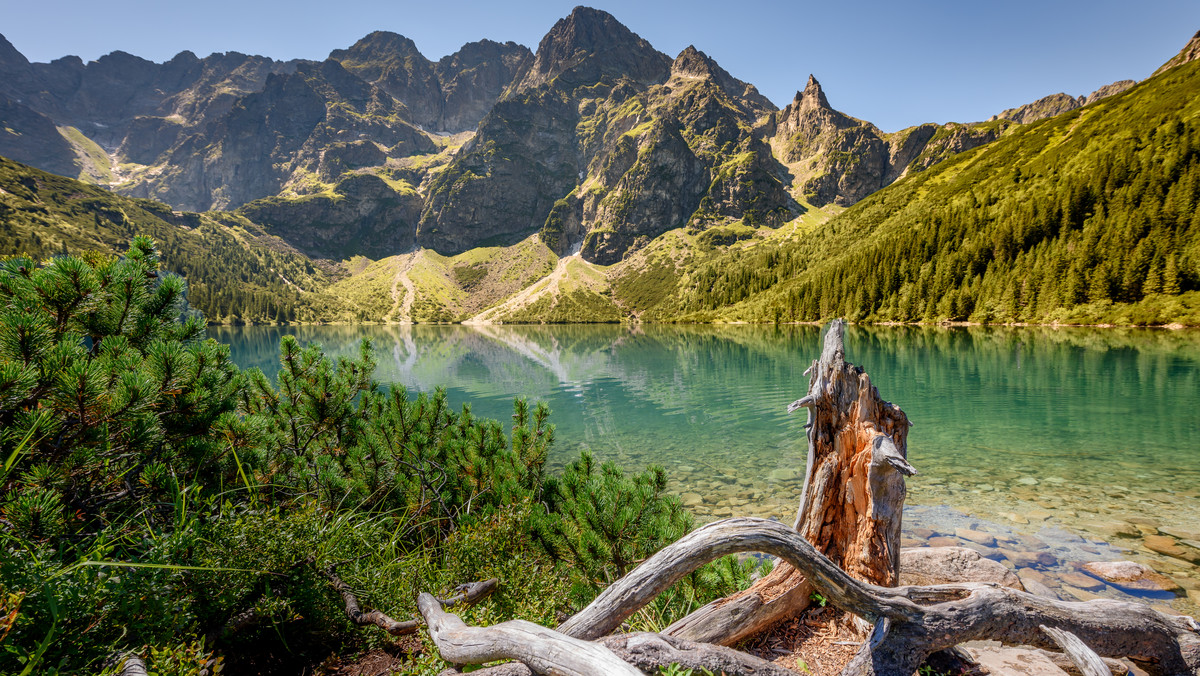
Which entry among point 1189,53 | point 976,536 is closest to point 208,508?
point 976,536

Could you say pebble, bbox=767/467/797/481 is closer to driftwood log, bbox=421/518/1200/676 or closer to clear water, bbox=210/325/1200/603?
clear water, bbox=210/325/1200/603

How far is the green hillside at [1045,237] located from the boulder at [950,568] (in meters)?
71.1

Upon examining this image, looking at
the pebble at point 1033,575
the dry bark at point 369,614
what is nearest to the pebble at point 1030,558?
the pebble at point 1033,575

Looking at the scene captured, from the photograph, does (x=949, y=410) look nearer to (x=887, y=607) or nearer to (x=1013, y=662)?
(x=1013, y=662)

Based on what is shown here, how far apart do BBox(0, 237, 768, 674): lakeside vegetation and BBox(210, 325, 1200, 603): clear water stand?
6.61m

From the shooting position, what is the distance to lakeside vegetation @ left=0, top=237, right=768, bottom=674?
2.15m

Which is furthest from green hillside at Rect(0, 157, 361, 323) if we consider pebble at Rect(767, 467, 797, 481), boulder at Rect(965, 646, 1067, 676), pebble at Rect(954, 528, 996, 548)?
boulder at Rect(965, 646, 1067, 676)

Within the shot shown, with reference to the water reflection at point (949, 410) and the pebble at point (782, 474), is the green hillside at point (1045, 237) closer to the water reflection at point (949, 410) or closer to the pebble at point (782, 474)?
the water reflection at point (949, 410)

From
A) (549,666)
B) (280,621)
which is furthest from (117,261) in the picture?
(549,666)

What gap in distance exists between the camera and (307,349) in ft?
19.6

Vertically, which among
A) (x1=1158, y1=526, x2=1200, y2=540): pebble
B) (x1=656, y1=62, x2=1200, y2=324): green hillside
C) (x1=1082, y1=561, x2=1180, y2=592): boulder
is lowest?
(x1=1082, y1=561, x2=1180, y2=592): boulder

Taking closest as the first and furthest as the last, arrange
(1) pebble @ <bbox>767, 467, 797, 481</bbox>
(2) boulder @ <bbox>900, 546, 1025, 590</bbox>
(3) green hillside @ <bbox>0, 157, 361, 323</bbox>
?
1. (2) boulder @ <bbox>900, 546, 1025, 590</bbox>
2. (1) pebble @ <bbox>767, 467, 797, 481</bbox>
3. (3) green hillside @ <bbox>0, 157, 361, 323</bbox>

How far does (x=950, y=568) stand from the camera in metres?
5.62

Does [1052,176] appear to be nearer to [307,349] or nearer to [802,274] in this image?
[802,274]
